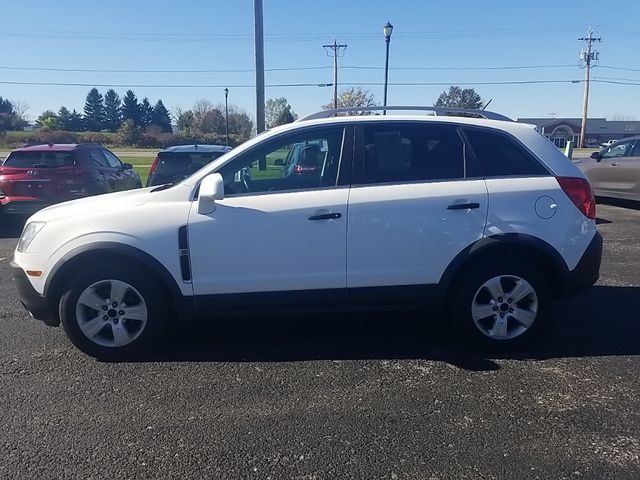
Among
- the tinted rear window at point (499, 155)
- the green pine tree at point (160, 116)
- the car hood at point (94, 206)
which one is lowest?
the car hood at point (94, 206)

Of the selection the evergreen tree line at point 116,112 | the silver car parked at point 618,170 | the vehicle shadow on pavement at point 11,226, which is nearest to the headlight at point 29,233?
the vehicle shadow on pavement at point 11,226

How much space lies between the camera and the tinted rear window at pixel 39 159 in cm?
989

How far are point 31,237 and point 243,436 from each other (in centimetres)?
239

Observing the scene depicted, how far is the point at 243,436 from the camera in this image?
3.16 m

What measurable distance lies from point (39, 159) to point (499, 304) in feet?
29.1

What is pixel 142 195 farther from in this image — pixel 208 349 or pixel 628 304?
pixel 628 304

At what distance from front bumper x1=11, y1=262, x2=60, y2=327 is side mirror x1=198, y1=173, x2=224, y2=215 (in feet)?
4.58

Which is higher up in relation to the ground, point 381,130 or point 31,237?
point 381,130

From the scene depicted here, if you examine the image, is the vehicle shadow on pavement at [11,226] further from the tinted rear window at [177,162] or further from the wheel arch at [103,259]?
the wheel arch at [103,259]

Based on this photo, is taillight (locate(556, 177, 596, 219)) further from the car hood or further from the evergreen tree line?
the evergreen tree line

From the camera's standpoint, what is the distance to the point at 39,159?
9.97m

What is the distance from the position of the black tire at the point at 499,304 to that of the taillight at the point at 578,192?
0.61 metres

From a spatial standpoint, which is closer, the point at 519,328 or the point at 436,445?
the point at 436,445

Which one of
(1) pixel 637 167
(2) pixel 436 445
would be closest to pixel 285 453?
(2) pixel 436 445
